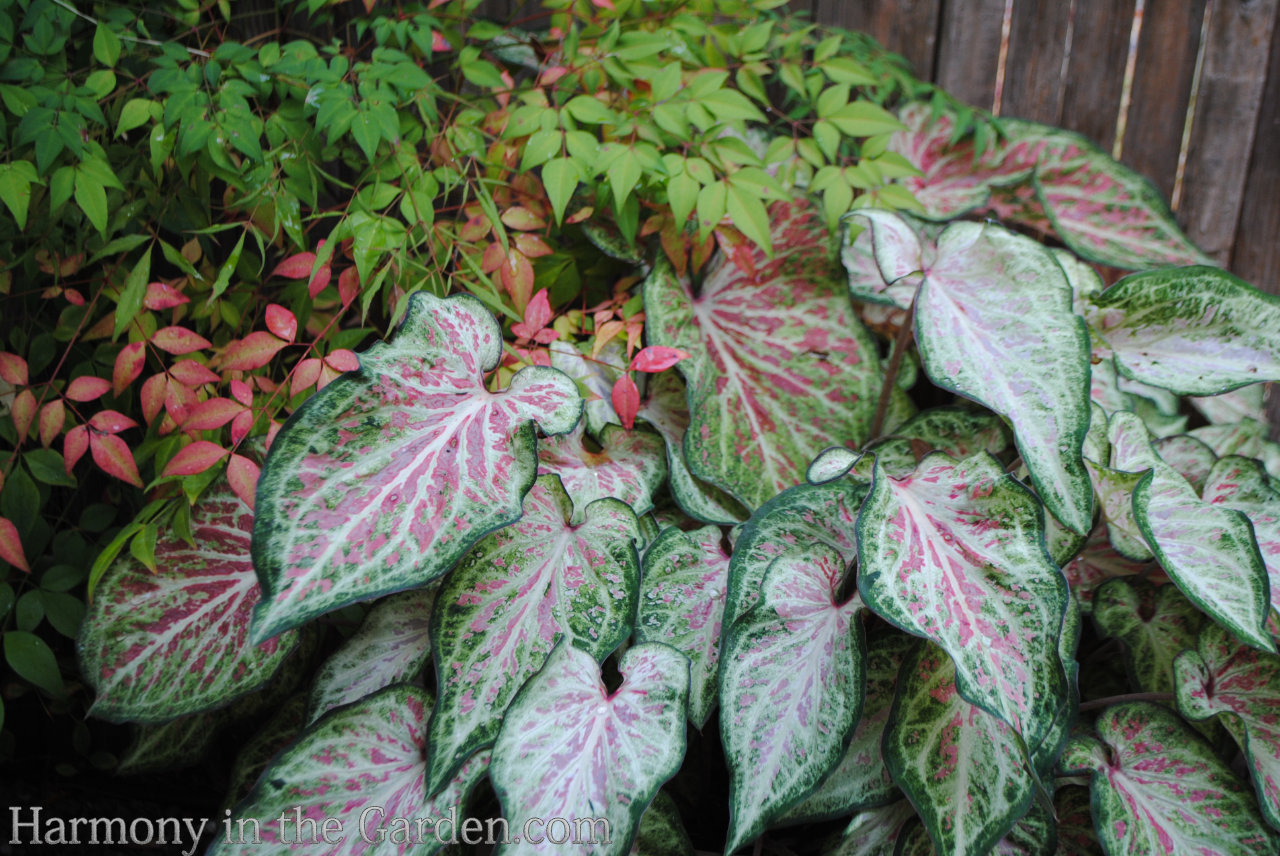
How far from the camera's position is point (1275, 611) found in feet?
3.05

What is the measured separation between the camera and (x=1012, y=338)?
93 cm

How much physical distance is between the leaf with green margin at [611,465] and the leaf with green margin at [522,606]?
0.07 meters

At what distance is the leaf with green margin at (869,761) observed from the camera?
0.89 meters

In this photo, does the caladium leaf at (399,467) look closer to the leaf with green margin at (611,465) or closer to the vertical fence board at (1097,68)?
the leaf with green margin at (611,465)

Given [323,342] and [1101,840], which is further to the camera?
[323,342]

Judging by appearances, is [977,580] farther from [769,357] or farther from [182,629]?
[182,629]

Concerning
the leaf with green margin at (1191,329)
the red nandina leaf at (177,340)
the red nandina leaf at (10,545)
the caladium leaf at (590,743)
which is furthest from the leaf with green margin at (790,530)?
the red nandina leaf at (10,545)

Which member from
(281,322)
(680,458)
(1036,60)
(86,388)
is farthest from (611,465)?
(1036,60)

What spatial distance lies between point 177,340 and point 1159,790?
132 cm

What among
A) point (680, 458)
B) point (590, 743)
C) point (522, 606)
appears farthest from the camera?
point (680, 458)

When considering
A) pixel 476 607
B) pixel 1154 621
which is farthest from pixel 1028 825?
pixel 476 607

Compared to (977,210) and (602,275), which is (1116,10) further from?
(602,275)

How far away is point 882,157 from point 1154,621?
76 cm

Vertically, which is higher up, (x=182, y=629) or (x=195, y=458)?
(x=195, y=458)
